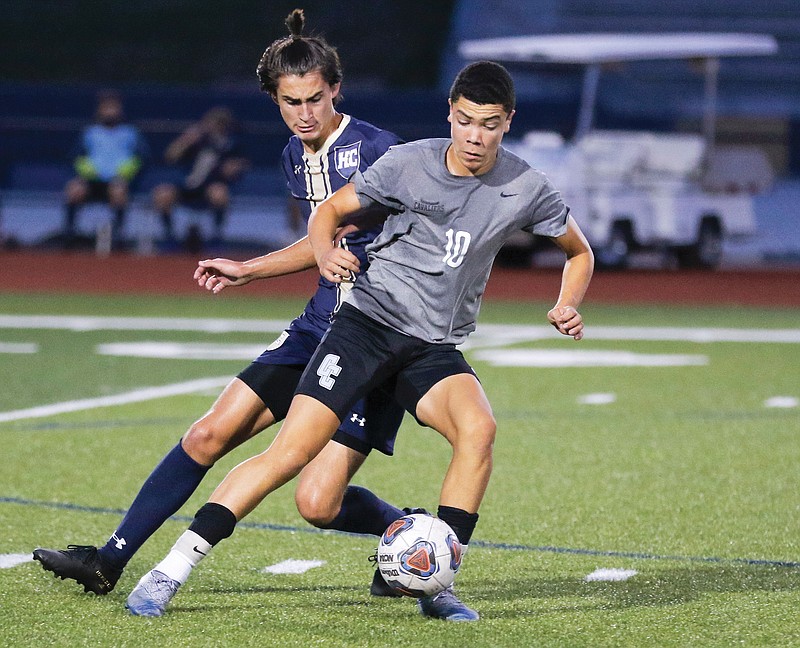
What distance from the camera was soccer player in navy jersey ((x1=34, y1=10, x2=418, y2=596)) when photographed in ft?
15.8

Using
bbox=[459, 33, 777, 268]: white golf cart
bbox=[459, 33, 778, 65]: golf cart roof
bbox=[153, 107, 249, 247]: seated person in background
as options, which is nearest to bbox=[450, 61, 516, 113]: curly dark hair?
bbox=[459, 33, 777, 268]: white golf cart

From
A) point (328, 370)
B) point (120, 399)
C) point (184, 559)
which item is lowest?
point (120, 399)

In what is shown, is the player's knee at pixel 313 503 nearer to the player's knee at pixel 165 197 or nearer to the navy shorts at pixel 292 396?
the navy shorts at pixel 292 396

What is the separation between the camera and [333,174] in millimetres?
5023

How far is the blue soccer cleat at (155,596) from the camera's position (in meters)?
4.51

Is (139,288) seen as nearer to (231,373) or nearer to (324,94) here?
(231,373)

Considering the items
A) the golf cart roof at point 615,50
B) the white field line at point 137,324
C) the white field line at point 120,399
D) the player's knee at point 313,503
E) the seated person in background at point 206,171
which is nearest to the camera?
the player's knee at point 313,503

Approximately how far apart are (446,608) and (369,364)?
0.75 metres

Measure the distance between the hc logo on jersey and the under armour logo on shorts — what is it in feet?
2.19

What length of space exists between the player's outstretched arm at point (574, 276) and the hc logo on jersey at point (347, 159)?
692mm

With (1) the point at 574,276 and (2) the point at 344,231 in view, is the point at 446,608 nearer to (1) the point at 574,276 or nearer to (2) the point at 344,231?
(1) the point at 574,276

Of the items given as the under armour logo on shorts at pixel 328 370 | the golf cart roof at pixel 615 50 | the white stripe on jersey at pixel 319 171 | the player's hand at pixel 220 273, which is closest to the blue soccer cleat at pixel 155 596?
the under armour logo on shorts at pixel 328 370

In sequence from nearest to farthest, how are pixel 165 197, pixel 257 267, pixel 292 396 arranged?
pixel 257 267 < pixel 292 396 < pixel 165 197

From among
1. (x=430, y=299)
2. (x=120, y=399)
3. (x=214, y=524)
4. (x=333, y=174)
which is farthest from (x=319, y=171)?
(x=120, y=399)
